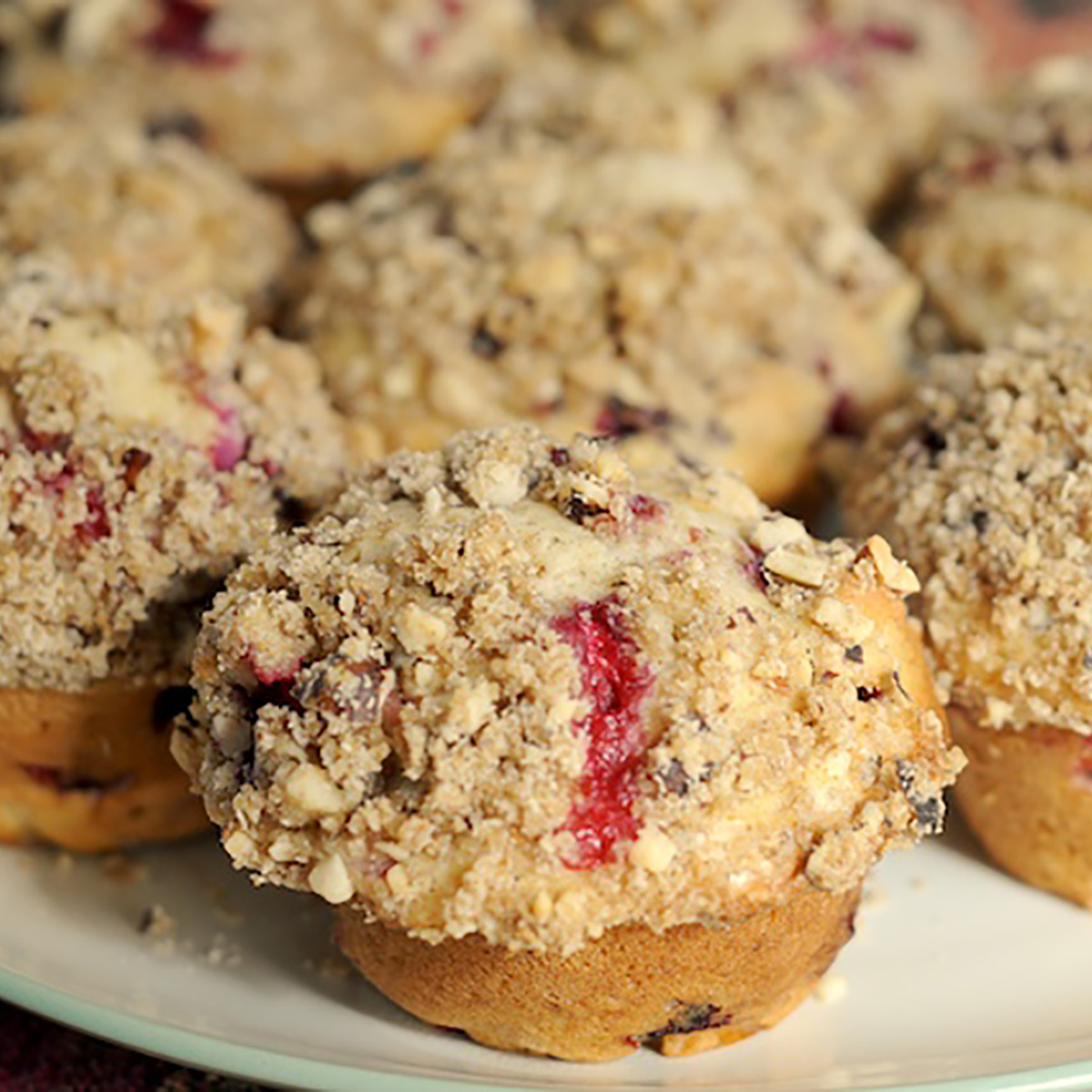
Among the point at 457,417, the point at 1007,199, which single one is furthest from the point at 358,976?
the point at 1007,199

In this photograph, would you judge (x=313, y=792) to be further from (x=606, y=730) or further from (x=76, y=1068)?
(x=76, y=1068)

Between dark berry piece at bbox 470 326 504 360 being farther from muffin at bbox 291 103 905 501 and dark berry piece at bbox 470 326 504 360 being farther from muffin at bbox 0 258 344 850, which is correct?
muffin at bbox 0 258 344 850

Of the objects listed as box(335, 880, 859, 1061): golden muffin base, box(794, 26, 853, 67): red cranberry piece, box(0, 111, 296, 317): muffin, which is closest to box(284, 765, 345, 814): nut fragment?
box(335, 880, 859, 1061): golden muffin base

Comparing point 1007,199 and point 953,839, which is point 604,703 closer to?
point 953,839

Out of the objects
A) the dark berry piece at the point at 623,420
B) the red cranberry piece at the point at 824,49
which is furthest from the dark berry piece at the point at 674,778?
the red cranberry piece at the point at 824,49

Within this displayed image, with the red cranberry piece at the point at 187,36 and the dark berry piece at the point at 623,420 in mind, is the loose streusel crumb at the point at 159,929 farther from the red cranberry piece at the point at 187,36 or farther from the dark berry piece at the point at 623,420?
the red cranberry piece at the point at 187,36

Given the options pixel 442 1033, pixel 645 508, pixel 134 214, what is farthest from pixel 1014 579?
pixel 134 214
